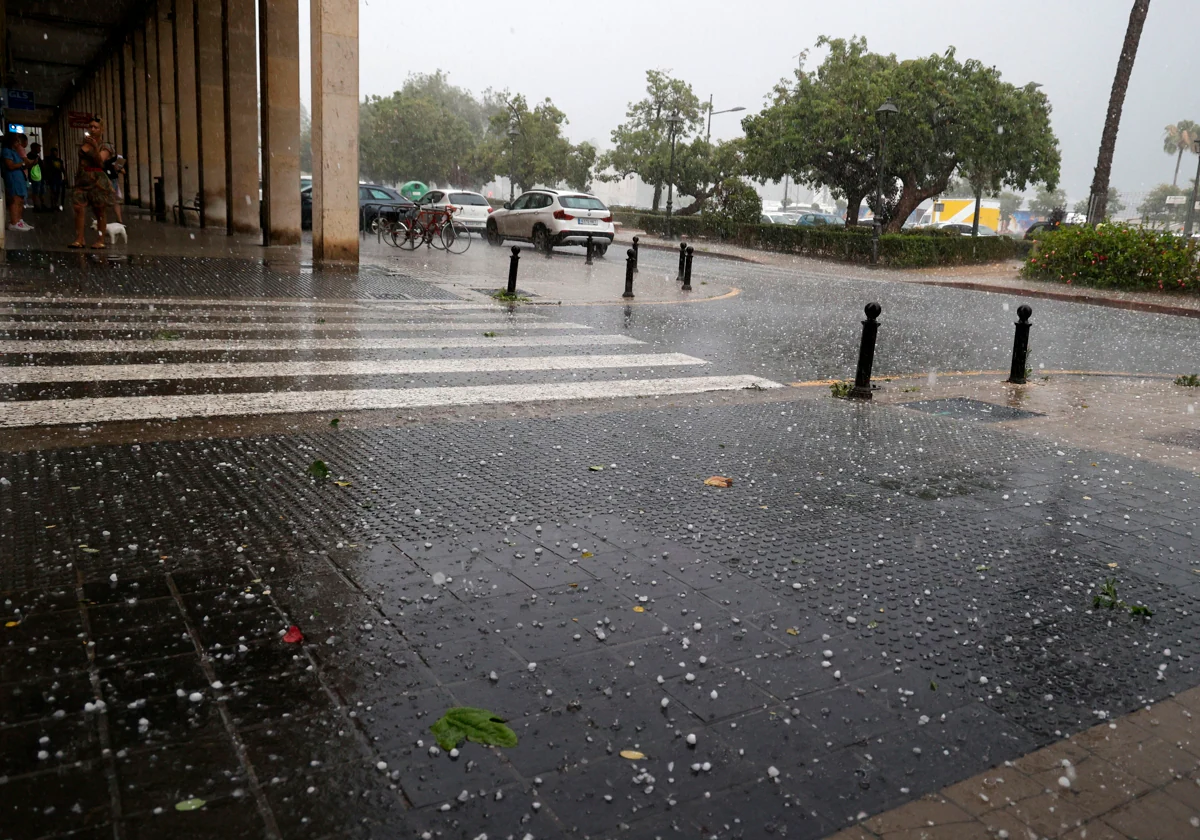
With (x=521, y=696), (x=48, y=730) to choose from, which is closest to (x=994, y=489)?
(x=521, y=696)

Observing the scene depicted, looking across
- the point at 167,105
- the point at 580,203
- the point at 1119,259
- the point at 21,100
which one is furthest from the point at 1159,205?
the point at 21,100

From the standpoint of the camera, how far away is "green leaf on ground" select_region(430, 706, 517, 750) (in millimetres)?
2857

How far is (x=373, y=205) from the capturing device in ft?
103

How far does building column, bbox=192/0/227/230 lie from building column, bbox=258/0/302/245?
5325mm

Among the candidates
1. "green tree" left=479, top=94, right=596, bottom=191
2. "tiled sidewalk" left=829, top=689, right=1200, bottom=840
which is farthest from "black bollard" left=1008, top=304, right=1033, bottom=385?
"green tree" left=479, top=94, right=596, bottom=191

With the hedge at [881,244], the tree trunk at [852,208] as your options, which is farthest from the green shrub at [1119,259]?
the tree trunk at [852,208]

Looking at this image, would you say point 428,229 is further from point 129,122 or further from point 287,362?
point 129,122

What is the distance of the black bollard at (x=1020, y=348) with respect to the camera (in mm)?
9516

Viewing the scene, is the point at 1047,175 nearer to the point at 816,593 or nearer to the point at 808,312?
the point at 808,312

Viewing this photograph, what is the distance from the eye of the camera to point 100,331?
9.21m

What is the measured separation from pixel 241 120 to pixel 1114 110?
82.0 ft

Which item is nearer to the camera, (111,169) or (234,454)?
(234,454)

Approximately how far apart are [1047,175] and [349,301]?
33.9 metres

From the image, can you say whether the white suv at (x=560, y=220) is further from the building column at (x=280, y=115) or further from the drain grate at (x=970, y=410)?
the drain grate at (x=970, y=410)
